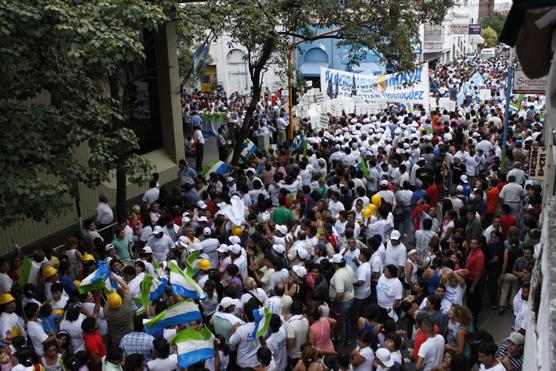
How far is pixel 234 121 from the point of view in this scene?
70.3 ft

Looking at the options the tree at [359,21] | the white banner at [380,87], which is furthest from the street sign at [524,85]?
the white banner at [380,87]

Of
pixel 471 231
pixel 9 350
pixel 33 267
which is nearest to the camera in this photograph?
pixel 9 350

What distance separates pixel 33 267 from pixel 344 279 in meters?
4.10

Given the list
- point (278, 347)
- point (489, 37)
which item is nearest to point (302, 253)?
point (278, 347)

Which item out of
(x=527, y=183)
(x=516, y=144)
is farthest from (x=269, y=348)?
(x=516, y=144)

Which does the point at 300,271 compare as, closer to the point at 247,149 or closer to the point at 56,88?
the point at 56,88

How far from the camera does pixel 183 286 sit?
21.7 ft

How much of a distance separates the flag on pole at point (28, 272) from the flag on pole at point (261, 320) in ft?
11.1

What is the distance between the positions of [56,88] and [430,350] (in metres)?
5.80

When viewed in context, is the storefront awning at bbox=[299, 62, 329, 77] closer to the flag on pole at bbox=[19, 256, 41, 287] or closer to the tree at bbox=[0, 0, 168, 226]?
the tree at bbox=[0, 0, 168, 226]

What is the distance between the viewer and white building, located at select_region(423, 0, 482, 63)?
58188mm

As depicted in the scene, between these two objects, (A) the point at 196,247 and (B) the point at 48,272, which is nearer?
(B) the point at 48,272

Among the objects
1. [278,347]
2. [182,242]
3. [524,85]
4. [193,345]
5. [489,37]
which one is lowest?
[278,347]

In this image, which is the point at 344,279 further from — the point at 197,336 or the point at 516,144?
the point at 516,144
